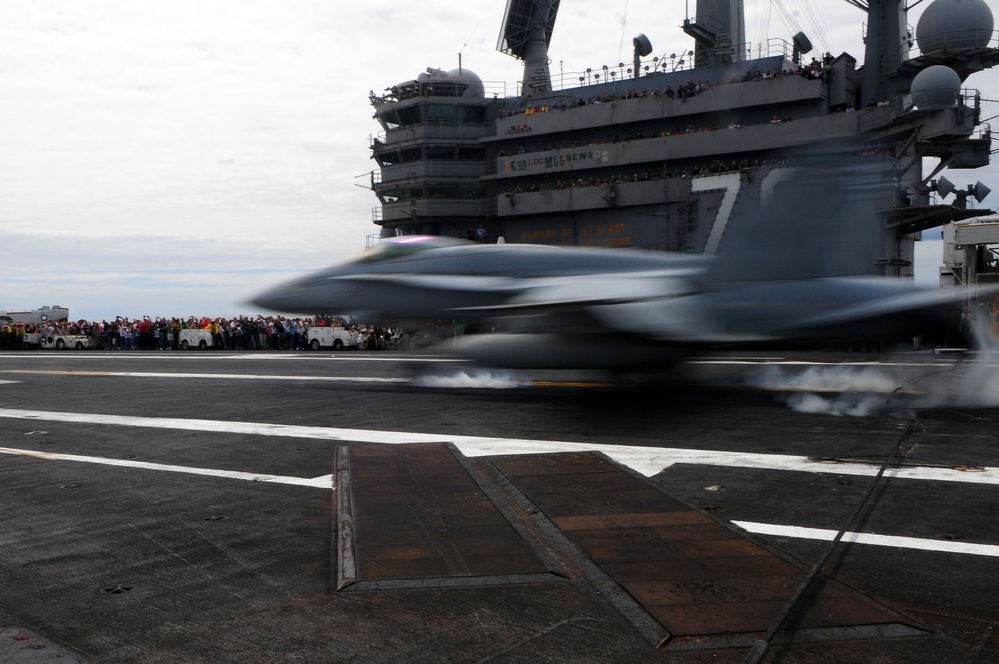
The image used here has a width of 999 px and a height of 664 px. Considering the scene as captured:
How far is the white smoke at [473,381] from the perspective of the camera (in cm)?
1914

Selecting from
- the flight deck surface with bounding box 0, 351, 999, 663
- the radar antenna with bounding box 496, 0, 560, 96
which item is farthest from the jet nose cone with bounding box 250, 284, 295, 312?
the radar antenna with bounding box 496, 0, 560, 96

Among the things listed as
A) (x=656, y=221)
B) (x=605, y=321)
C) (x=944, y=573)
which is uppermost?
(x=656, y=221)

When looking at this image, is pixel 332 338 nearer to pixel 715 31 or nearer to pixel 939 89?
pixel 715 31

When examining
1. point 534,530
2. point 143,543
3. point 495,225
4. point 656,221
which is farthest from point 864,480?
point 495,225

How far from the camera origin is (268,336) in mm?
44656

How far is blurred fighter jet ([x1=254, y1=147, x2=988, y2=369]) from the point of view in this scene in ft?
45.8

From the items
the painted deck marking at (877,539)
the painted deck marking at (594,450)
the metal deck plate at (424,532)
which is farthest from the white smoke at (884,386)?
the metal deck plate at (424,532)

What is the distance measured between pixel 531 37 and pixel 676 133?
15.3 metres

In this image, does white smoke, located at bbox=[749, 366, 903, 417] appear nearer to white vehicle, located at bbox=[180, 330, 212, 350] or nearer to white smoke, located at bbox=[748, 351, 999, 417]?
white smoke, located at bbox=[748, 351, 999, 417]

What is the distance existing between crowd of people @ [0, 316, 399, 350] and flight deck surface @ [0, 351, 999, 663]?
88.2ft

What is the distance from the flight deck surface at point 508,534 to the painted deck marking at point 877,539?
5 cm

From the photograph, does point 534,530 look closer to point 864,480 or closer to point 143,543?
point 143,543

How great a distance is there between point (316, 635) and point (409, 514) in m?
2.62

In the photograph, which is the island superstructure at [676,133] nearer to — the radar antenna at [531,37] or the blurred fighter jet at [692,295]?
the radar antenna at [531,37]
